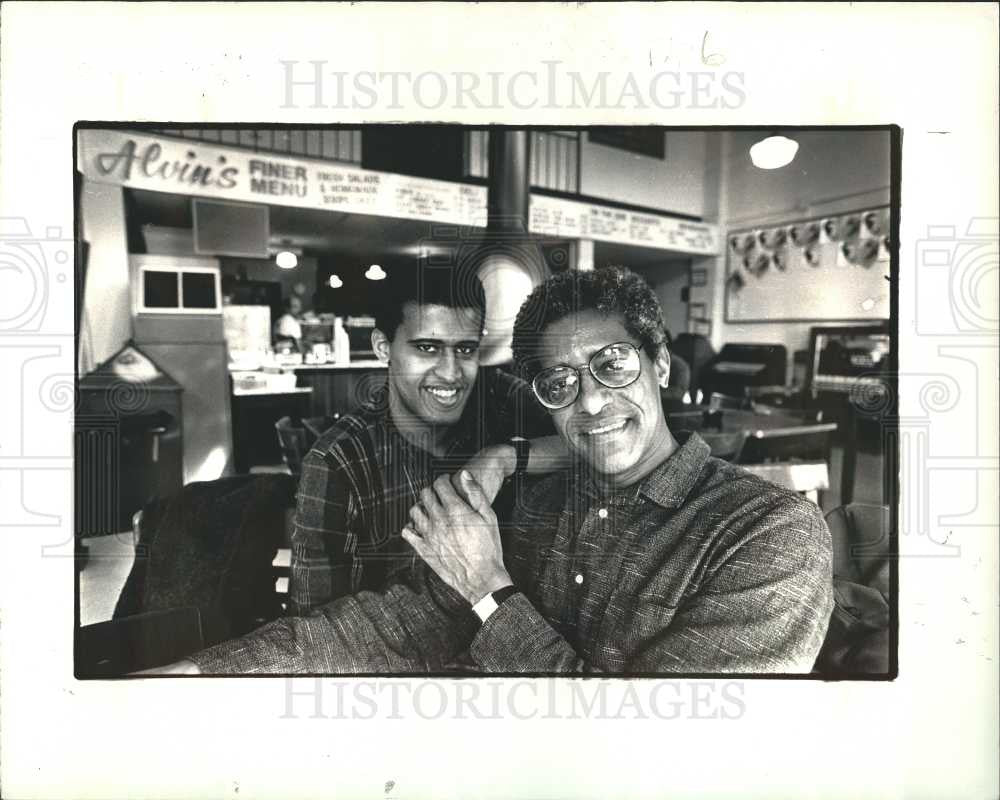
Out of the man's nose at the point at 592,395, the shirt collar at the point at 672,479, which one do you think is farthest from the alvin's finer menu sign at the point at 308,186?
the shirt collar at the point at 672,479

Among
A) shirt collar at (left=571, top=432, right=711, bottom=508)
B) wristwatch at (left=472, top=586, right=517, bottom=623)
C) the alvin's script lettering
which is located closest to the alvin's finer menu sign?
the alvin's script lettering

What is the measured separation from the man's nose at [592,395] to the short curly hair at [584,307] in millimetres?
122

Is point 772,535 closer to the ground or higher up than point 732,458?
closer to the ground

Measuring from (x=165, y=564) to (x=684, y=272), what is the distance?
1488 mm

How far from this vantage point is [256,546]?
175 centimetres

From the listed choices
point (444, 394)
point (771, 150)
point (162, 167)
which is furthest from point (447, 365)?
point (771, 150)

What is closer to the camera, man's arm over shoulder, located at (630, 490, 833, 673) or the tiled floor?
man's arm over shoulder, located at (630, 490, 833, 673)

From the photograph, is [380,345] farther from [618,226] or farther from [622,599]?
[622,599]

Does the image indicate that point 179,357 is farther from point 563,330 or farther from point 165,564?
point 563,330

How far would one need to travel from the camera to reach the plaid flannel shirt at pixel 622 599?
162cm

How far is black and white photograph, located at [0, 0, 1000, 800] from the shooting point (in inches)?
67.1

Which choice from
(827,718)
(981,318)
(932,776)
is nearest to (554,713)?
(827,718)

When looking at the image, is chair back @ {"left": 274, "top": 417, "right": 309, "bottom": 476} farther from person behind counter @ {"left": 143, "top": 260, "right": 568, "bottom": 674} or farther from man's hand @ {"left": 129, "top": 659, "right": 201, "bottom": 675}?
man's hand @ {"left": 129, "top": 659, "right": 201, "bottom": 675}

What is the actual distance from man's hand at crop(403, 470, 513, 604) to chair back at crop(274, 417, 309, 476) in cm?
31
